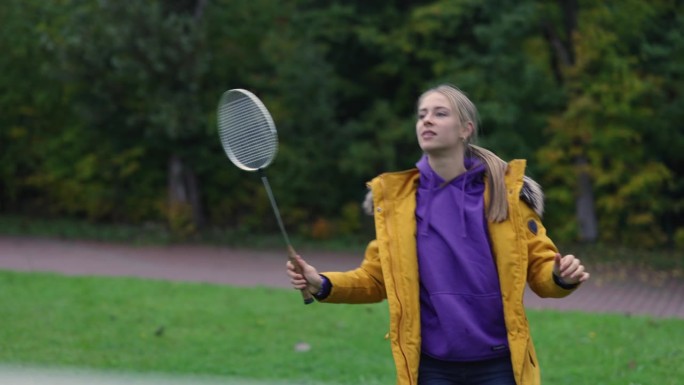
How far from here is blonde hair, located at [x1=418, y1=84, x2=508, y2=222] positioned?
332 centimetres

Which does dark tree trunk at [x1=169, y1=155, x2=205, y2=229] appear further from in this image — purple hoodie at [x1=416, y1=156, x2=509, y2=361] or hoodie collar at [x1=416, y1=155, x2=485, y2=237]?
purple hoodie at [x1=416, y1=156, x2=509, y2=361]

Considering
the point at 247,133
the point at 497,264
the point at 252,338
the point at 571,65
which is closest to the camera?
the point at 497,264

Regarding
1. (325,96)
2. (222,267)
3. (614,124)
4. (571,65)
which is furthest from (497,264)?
(325,96)

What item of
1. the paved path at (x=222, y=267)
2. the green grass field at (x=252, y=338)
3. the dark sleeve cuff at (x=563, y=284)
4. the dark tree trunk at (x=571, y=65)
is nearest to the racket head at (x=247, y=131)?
the dark sleeve cuff at (x=563, y=284)

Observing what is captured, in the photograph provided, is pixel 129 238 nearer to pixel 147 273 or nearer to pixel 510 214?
pixel 147 273

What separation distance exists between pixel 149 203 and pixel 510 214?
594 inches

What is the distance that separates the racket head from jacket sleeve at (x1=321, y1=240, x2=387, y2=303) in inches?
24.0

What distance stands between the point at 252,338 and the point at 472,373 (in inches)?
185

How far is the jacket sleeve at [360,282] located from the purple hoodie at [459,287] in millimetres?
315

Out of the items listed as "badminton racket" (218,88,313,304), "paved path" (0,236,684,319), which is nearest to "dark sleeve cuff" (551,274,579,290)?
"badminton racket" (218,88,313,304)

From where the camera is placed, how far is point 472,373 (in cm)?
334

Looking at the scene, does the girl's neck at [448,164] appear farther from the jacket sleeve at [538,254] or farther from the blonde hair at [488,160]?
the jacket sleeve at [538,254]

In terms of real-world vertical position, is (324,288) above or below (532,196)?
below

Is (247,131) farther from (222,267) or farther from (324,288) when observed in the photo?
(222,267)
